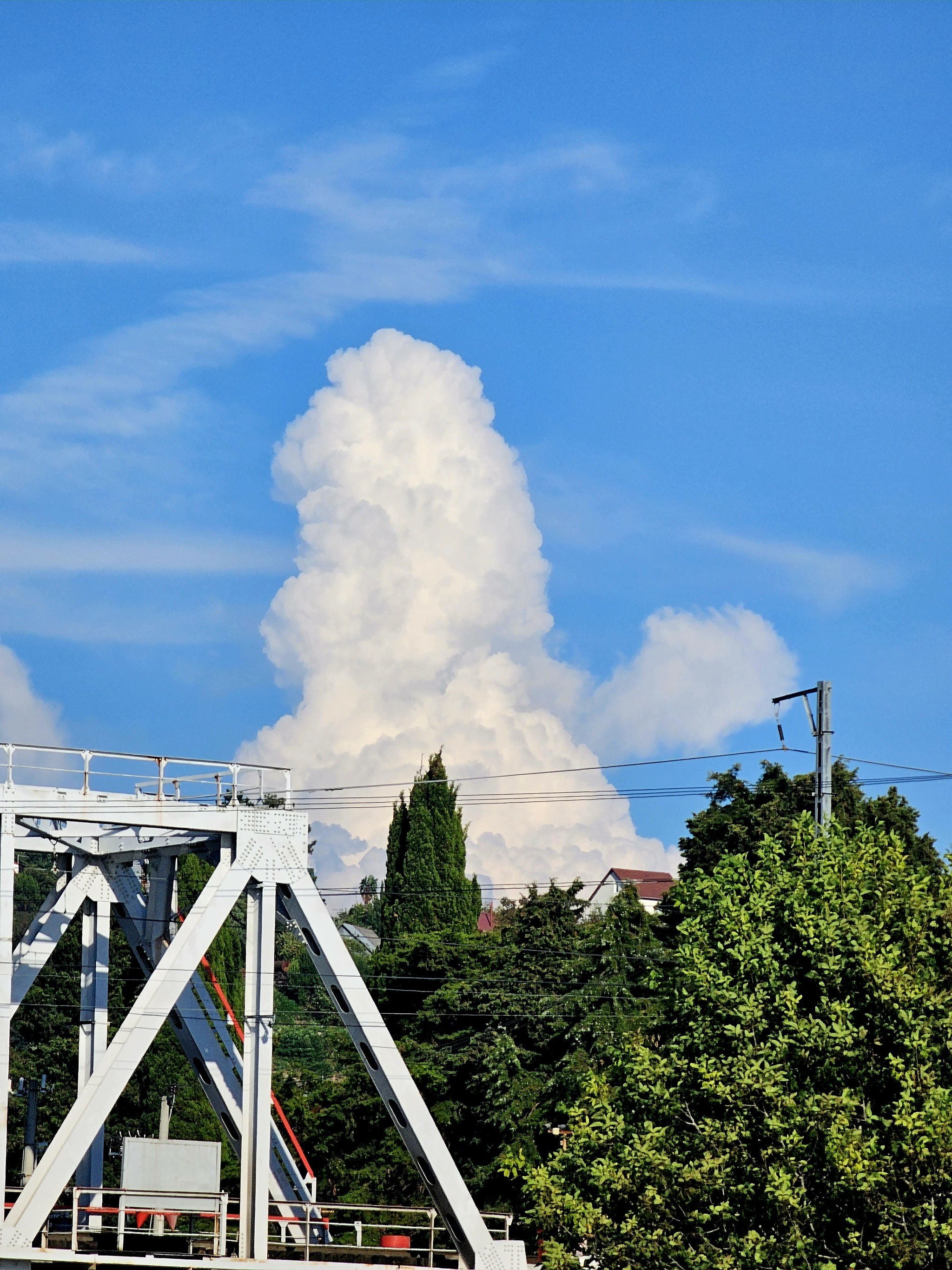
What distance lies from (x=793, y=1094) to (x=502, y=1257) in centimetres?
1018

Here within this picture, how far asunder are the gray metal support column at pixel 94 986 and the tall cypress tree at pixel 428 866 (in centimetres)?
4534

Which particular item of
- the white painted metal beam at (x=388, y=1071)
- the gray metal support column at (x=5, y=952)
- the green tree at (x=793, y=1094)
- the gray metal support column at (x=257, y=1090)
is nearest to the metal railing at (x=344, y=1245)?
the white painted metal beam at (x=388, y=1071)

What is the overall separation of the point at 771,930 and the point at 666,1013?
4014 millimetres

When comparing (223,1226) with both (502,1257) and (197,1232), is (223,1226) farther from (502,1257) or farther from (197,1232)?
(502,1257)

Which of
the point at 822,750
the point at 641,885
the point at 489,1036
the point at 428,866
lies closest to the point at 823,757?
the point at 822,750

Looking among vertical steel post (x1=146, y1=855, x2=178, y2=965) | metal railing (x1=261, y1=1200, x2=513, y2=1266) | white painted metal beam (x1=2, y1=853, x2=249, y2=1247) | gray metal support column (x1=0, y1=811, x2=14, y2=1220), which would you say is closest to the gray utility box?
metal railing (x1=261, y1=1200, x2=513, y2=1266)

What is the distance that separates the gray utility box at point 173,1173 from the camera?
30203mm

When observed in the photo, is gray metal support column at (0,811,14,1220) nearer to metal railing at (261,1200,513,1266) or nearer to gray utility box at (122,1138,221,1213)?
gray utility box at (122,1138,221,1213)

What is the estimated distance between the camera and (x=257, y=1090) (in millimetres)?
29656

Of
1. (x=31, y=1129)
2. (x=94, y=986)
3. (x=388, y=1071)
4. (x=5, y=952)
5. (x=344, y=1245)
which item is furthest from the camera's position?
(x=31, y=1129)

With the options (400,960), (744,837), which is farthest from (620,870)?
(744,837)

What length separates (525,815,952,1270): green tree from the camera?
73.8 feet

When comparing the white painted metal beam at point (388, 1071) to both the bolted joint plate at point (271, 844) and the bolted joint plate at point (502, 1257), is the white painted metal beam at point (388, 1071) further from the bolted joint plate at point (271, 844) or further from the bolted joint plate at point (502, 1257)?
the bolted joint plate at point (271, 844)

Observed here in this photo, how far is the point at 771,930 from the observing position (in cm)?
2498
